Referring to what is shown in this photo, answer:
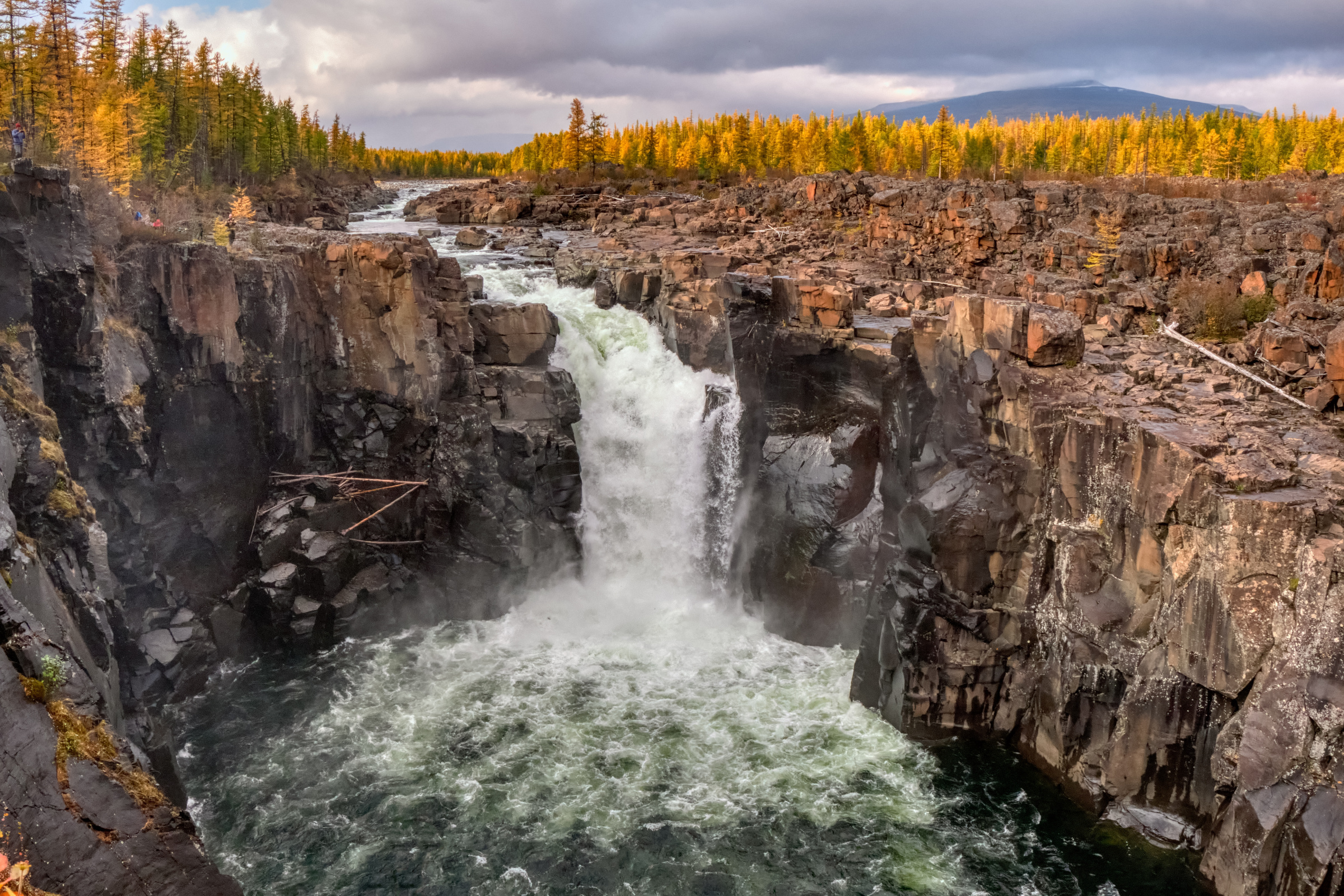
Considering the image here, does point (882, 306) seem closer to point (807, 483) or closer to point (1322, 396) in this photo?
point (807, 483)

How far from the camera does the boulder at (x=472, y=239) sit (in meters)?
47.3

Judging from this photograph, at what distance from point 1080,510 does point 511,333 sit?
20.5m

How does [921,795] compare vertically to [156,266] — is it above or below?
below

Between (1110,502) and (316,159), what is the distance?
3877 inches

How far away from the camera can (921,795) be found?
2134cm

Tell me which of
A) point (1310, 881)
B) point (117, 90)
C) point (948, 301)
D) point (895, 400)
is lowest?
point (1310, 881)

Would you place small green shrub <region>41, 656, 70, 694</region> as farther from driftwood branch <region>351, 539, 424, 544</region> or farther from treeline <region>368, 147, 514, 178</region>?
treeline <region>368, 147, 514, 178</region>

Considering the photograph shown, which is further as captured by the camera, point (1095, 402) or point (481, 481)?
point (481, 481)

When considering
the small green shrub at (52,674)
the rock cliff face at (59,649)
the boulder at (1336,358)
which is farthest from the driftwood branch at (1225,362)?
the small green shrub at (52,674)

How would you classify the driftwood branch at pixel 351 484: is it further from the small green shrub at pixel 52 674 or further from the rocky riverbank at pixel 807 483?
the small green shrub at pixel 52 674

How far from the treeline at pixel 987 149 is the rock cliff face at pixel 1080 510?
50.6 m

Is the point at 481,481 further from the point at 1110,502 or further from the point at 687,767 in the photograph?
the point at 1110,502

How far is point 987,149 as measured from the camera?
102 meters

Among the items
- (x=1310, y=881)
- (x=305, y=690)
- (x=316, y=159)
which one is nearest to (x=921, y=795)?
(x=1310, y=881)
